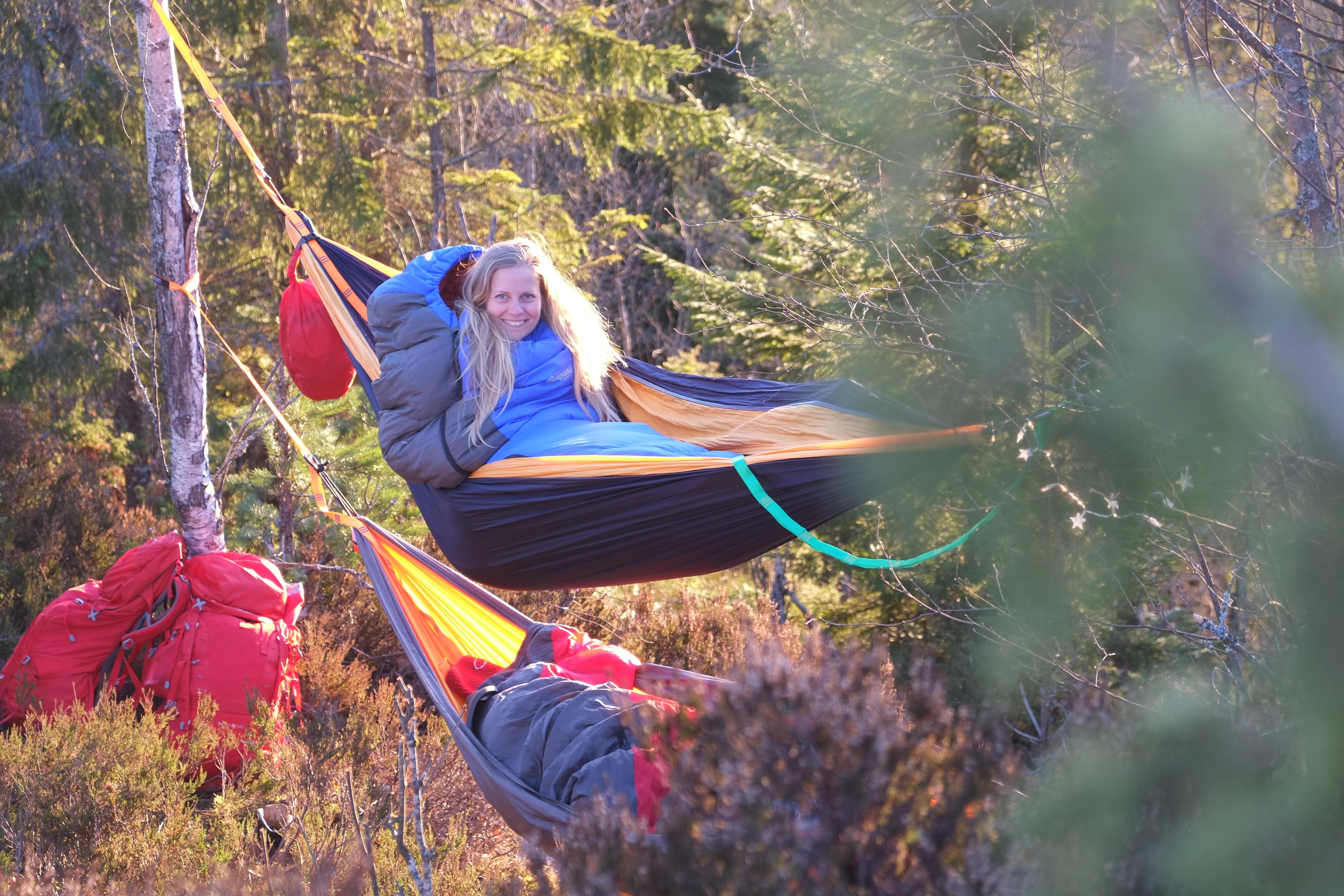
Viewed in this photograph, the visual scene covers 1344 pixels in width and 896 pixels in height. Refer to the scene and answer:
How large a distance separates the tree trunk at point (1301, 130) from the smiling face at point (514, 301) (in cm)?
170

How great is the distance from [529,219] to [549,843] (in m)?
3.63

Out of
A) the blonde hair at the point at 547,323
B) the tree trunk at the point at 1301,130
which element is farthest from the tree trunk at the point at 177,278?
the tree trunk at the point at 1301,130

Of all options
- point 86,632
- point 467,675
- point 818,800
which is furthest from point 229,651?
point 818,800

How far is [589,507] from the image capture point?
2041 millimetres

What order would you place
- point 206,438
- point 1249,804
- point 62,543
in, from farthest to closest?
1. point 62,543
2. point 206,438
3. point 1249,804

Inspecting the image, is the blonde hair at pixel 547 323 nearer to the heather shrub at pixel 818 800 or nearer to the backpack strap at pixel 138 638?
the backpack strap at pixel 138 638

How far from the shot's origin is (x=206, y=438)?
300 centimetres

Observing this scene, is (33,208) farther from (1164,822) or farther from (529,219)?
(1164,822)

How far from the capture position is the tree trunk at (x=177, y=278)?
2.84 meters

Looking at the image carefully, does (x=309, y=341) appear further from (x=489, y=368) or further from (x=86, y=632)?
(x=86, y=632)

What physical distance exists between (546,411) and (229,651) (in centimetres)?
112

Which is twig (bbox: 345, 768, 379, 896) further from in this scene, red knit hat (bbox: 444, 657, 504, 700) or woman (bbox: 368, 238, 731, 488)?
woman (bbox: 368, 238, 731, 488)

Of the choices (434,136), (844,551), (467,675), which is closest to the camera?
(844,551)

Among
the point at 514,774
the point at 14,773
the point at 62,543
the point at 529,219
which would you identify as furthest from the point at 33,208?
the point at 514,774
